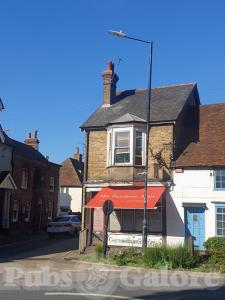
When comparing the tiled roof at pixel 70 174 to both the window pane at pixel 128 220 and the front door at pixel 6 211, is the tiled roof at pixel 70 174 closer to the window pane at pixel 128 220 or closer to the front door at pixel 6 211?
the front door at pixel 6 211

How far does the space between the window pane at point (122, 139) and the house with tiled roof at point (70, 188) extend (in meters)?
28.2

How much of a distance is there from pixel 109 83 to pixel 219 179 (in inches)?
363

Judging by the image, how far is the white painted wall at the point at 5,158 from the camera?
32.3 metres

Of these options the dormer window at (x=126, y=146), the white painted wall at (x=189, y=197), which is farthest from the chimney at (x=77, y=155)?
the white painted wall at (x=189, y=197)

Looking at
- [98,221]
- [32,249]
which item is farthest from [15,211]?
[98,221]

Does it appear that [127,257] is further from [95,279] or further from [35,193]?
[35,193]

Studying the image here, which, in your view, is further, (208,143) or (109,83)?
(109,83)

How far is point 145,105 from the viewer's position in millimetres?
26344

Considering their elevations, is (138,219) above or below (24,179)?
below

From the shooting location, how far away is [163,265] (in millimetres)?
17344

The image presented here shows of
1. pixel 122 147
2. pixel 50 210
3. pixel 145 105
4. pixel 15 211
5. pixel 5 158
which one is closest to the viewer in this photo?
pixel 122 147

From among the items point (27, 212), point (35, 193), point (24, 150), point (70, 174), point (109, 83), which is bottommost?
point (27, 212)

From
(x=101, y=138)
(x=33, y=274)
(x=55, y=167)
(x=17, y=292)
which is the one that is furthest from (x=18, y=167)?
(x=17, y=292)

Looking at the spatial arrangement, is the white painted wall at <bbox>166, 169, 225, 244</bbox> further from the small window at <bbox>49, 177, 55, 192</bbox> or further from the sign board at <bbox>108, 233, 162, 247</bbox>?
the small window at <bbox>49, 177, 55, 192</bbox>
